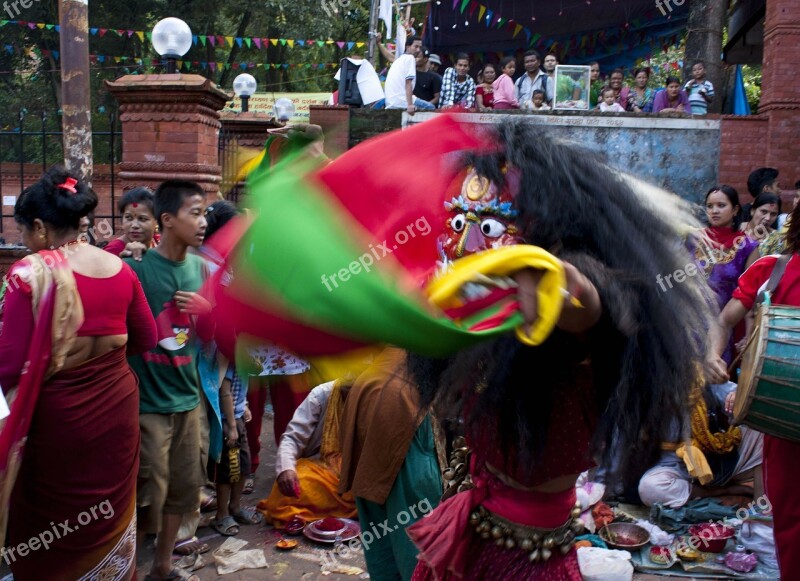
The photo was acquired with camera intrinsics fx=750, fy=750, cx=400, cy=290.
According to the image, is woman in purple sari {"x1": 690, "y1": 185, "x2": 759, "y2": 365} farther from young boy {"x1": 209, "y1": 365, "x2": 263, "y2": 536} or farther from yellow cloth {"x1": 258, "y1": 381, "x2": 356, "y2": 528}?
young boy {"x1": 209, "y1": 365, "x2": 263, "y2": 536}

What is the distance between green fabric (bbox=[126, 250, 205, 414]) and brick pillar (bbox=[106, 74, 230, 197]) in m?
2.55

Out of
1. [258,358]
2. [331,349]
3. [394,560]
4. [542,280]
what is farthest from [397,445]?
[542,280]

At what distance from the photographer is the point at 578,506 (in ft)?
7.29

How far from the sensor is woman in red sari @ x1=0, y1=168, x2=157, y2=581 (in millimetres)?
2918

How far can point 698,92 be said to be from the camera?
9.36 metres

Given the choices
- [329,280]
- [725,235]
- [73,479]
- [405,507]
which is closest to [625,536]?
[725,235]

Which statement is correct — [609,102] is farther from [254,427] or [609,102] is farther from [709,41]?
[254,427]

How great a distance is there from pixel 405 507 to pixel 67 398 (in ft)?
4.75

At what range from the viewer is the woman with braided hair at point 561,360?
65.7 inches

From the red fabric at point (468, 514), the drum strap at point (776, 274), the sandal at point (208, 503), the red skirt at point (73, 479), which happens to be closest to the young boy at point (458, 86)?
the sandal at point (208, 503)

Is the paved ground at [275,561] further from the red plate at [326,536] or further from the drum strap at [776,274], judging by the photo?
the drum strap at [776,274]

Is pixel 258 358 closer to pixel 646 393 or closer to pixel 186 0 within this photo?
pixel 646 393

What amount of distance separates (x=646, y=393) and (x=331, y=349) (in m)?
0.79

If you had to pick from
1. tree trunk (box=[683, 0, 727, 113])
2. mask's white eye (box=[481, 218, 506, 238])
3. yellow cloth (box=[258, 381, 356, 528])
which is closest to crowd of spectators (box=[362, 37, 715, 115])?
tree trunk (box=[683, 0, 727, 113])
